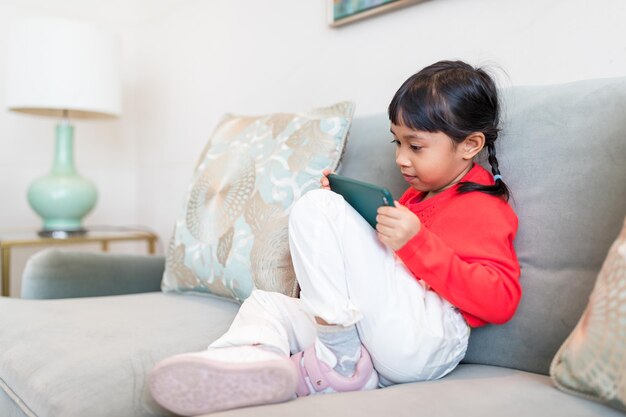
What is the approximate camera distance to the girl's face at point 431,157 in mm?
1112

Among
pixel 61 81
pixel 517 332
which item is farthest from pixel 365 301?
pixel 61 81

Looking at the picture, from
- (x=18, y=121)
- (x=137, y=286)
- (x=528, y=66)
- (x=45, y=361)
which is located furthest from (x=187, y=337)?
(x=18, y=121)

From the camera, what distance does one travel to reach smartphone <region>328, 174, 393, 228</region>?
920mm

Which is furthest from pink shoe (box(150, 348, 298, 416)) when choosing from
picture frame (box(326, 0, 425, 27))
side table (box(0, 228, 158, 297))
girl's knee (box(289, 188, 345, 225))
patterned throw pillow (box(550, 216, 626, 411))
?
side table (box(0, 228, 158, 297))

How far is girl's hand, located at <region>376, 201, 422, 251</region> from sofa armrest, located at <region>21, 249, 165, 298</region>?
98cm

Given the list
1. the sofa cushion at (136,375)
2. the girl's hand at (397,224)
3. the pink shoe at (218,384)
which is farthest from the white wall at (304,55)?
the pink shoe at (218,384)

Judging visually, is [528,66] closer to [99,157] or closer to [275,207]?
[275,207]

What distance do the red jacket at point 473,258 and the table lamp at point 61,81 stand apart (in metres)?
1.61

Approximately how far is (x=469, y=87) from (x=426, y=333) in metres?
0.46

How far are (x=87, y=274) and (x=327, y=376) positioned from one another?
37.2 inches

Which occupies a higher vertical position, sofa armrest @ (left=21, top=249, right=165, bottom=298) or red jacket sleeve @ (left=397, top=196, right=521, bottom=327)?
red jacket sleeve @ (left=397, top=196, right=521, bottom=327)

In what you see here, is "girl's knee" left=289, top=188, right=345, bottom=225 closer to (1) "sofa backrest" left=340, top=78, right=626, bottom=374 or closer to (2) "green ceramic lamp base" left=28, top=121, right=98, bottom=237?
(1) "sofa backrest" left=340, top=78, right=626, bottom=374

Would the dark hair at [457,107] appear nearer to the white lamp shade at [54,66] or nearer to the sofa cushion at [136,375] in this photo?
the sofa cushion at [136,375]

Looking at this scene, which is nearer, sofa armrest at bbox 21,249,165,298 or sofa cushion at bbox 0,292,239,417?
sofa cushion at bbox 0,292,239,417
